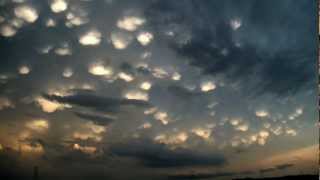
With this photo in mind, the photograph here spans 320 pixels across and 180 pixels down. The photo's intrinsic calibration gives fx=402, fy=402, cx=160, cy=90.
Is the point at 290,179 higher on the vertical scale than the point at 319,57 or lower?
lower

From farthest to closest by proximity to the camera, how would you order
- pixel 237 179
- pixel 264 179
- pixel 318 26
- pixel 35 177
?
pixel 35 177 < pixel 237 179 < pixel 264 179 < pixel 318 26

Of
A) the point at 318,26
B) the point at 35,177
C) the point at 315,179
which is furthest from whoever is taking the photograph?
the point at 35,177

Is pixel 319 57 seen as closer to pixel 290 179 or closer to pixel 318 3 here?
pixel 318 3

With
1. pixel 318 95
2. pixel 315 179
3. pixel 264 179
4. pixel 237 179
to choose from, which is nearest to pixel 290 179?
pixel 315 179

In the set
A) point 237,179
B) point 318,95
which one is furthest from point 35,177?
point 318,95

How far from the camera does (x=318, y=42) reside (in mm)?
23203

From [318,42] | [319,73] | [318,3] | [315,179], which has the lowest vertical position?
[315,179]

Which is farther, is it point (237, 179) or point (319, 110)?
point (237, 179)

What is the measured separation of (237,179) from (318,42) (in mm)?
98634

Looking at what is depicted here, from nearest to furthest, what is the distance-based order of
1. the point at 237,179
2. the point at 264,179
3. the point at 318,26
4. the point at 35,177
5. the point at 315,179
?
the point at 318,26, the point at 315,179, the point at 264,179, the point at 237,179, the point at 35,177

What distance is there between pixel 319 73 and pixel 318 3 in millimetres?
3964

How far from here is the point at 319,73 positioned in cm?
2308

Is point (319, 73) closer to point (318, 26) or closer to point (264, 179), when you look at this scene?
point (318, 26)

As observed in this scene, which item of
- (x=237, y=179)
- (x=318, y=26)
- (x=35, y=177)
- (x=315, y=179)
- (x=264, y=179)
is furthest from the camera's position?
(x=35, y=177)
